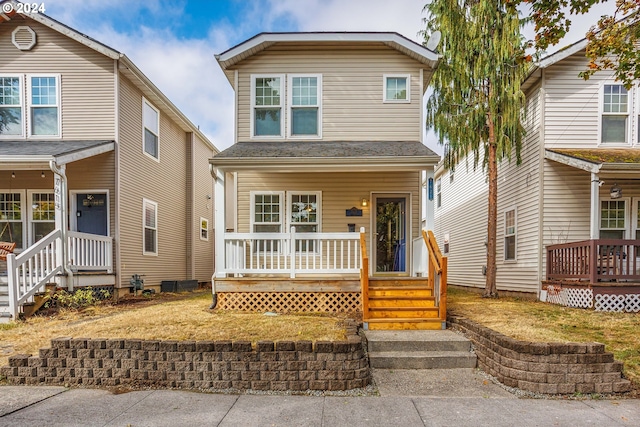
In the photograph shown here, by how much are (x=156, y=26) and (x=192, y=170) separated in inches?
389

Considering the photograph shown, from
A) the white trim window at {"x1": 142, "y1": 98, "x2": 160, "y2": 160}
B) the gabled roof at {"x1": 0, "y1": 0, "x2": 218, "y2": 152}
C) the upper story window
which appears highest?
the gabled roof at {"x1": 0, "y1": 0, "x2": 218, "y2": 152}

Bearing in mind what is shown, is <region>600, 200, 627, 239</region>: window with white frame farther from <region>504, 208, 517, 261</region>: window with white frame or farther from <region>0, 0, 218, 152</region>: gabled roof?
<region>0, 0, 218, 152</region>: gabled roof

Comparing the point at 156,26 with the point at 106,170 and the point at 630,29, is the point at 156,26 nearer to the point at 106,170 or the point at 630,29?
the point at 106,170

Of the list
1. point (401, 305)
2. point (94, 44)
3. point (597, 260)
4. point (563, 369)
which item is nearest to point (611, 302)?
point (597, 260)

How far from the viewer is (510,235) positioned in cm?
1155

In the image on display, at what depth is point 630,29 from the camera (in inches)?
218

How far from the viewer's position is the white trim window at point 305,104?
987 centimetres

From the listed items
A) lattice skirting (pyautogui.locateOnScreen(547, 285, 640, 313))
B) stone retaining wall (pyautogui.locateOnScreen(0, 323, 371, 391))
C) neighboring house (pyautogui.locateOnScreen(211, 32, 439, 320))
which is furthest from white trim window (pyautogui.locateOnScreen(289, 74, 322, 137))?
lattice skirting (pyautogui.locateOnScreen(547, 285, 640, 313))

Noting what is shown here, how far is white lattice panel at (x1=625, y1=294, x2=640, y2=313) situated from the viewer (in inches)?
322

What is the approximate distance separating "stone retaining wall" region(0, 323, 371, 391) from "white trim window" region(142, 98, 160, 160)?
8.06 metres

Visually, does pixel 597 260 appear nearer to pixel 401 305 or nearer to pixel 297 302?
pixel 401 305

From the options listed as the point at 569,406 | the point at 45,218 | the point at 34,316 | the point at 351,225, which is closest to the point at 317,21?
the point at 351,225

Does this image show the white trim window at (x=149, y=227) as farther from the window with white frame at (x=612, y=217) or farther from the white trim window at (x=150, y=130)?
the window with white frame at (x=612, y=217)

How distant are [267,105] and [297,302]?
16.6 feet
